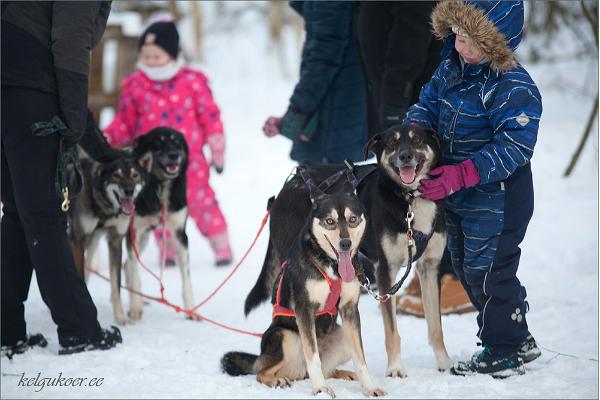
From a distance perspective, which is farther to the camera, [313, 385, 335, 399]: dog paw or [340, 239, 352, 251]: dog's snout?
[313, 385, 335, 399]: dog paw

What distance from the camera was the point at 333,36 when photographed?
5.46 m

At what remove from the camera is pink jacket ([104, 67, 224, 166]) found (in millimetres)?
→ 6914

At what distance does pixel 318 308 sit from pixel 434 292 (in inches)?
29.3

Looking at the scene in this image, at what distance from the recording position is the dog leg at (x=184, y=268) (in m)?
5.70

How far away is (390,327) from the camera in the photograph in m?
3.90

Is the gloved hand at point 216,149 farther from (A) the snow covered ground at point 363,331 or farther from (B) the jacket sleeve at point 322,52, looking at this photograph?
(B) the jacket sleeve at point 322,52

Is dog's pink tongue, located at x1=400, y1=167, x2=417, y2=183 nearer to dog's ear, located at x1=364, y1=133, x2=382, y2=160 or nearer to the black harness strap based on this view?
dog's ear, located at x1=364, y1=133, x2=382, y2=160

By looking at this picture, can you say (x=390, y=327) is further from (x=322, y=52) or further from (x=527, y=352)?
(x=322, y=52)

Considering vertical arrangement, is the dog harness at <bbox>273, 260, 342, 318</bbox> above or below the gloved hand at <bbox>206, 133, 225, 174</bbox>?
below

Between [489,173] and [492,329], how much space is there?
2.55ft

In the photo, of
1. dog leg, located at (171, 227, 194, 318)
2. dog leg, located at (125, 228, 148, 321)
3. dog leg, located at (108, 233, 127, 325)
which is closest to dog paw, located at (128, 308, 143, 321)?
dog leg, located at (125, 228, 148, 321)

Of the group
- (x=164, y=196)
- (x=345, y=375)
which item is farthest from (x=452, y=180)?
(x=164, y=196)

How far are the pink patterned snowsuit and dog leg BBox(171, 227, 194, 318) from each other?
3.96 feet

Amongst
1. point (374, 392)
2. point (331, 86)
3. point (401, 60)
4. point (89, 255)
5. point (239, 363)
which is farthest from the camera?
point (89, 255)
